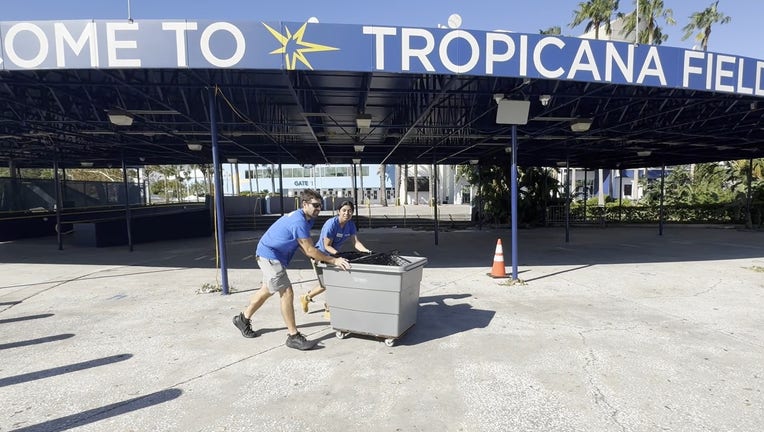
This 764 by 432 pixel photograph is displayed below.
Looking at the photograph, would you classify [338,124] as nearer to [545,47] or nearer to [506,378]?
[545,47]

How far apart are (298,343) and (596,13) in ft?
104

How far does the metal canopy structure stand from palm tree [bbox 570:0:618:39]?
13.8m

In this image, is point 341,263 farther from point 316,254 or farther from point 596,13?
point 596,13

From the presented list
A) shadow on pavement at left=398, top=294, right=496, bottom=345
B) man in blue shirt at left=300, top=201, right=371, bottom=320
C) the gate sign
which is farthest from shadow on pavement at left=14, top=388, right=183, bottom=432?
the gate sign

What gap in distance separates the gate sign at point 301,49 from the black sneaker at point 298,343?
3.91m

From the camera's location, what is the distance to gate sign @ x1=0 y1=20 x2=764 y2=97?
5.50 metres

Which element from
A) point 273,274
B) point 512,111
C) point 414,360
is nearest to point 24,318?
point 273,274

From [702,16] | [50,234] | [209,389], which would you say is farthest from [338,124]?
[702,16]

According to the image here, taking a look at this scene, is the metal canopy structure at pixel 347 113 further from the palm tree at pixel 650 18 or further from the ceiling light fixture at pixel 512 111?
the palm tree at pixel 650 18

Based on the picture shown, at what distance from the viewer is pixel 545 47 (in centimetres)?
607

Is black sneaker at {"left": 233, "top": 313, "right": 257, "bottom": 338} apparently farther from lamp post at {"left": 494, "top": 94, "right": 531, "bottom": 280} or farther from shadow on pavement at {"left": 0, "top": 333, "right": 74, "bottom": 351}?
lamp post at {"left": 494, "top": 94, "right": 531, "bottom": 280}

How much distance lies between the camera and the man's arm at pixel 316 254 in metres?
3.97

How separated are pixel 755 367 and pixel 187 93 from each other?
1103cm

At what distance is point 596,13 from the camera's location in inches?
1039
